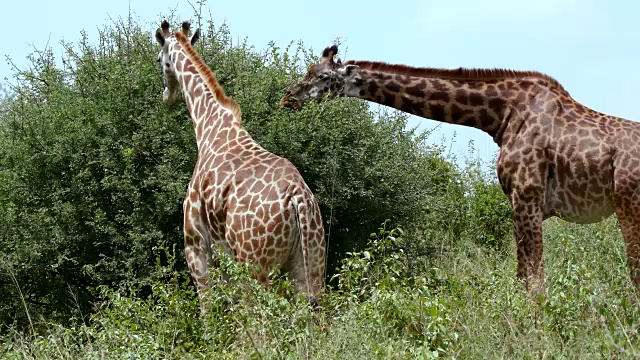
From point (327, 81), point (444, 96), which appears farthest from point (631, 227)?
→ point (327, 81)

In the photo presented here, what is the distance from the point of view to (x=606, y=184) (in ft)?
24.1

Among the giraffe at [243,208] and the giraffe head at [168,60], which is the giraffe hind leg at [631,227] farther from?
the giraffe head at [168,60]

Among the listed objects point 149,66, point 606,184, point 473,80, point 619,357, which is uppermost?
point 149,66

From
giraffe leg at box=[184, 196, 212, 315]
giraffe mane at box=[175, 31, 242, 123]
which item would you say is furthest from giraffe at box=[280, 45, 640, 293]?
giraffe leg at box=[184, 196, 212, 315]

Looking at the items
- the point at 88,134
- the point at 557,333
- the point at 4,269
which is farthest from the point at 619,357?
the point at 4,269

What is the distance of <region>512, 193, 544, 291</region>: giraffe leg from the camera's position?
7.44 meters

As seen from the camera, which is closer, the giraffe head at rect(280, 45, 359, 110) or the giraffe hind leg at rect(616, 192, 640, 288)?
the giraffe hind leg at rect(616, 192, 640, 288)

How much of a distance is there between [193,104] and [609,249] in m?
4.04

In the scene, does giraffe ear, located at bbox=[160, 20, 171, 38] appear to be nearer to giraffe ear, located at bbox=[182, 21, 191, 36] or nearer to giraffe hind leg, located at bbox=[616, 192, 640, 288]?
giraffe ear, located at bbox=[182, 21, 191, 36]

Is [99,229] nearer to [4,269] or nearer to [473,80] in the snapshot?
[4,269]

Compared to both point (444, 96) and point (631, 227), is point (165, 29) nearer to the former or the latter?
point (444, 96)

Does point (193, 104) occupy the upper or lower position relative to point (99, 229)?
upper

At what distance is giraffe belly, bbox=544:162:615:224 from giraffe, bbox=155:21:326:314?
1884mm

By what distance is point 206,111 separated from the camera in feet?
29.1
